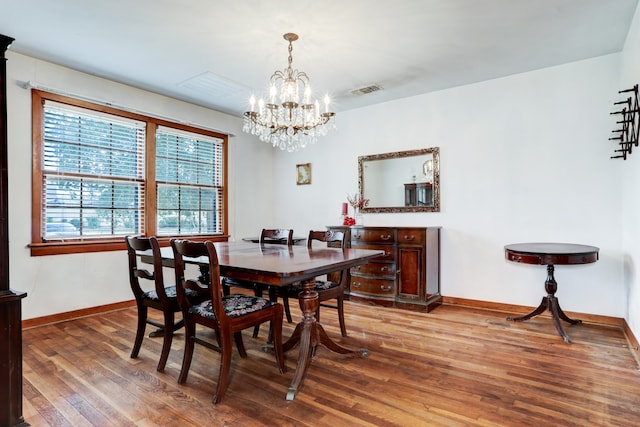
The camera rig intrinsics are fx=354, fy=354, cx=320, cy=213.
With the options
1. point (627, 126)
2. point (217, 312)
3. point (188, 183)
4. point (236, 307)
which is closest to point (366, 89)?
point (627, 126)

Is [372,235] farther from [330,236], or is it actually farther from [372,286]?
[330,236]

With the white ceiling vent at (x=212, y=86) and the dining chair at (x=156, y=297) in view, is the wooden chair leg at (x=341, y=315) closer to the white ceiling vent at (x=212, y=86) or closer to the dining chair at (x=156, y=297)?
the dining chair at (x=156, y=297)

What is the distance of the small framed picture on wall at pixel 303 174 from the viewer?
5.30 metres

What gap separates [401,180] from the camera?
443 cm

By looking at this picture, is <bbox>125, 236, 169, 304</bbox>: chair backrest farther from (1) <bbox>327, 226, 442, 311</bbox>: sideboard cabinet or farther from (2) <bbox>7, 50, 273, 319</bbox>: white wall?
(1) <bbox>327, 226, 442, 311</bbox>: sideboard cabinet

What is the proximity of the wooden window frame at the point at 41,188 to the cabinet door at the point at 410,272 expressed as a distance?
2552mm

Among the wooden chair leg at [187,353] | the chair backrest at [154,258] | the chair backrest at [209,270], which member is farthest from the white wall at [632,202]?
the chair backrest at [154,258]

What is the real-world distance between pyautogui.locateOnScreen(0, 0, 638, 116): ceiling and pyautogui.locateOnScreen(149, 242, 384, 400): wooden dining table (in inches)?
68.8

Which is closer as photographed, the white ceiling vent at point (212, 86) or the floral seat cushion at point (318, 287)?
the floral seat cushion at point (318, 287)

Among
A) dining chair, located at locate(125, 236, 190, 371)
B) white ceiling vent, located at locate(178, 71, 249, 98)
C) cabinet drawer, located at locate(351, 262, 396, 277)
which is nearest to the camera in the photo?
dining chair, located at locate(125, 236, 190, 371)

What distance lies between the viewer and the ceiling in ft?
8.23

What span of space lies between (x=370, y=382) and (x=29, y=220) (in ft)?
11.0

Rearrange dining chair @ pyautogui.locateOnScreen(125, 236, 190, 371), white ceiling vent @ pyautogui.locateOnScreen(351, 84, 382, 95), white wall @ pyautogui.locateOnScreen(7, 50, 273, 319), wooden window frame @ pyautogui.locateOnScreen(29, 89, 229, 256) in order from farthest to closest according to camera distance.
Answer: white ceiling vent @ pyautogui.locateOnScreen(351, 84, 382, 95)
wooden window frame @ pyautogui.locateOnScreen(29, 89, 229, 256)
white wall @ pyautogui.locateOnScreen(7, 50, 273, 319)
dining chair @ pyautogui.locateOnScreen(125, 236, 190, 371)

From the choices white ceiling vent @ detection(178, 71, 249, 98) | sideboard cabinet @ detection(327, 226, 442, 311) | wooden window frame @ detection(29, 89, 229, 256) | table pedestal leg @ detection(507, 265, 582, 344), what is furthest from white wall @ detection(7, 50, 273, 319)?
table pedestal leg @ detection(507, 265, 582, 344)
